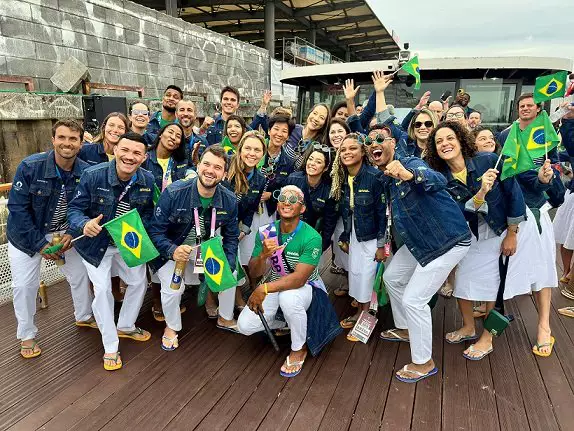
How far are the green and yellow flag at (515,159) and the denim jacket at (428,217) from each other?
0.47m

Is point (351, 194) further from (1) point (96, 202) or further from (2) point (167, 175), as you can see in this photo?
(1) point (96, 202)

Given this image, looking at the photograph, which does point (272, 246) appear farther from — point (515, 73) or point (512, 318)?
point (515, 73)

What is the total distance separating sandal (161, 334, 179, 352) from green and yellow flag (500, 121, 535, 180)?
2.95 meters

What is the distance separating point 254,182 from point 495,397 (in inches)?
103

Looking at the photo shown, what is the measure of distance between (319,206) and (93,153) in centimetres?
230

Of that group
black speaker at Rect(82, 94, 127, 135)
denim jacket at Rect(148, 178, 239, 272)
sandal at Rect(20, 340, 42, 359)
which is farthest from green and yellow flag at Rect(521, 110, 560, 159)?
black speaker at Rect(82, 94, 127, 135)

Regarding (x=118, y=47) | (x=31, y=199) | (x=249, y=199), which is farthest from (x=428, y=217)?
(x=118, y=47)

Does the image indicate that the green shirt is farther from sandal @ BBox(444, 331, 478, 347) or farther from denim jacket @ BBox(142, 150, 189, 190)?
denim jacket @ BBox(142, 150, 189, 190)

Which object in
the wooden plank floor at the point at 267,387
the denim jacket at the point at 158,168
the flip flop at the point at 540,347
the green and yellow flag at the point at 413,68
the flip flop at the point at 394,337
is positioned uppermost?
the green and yellow flag at the point at 413,68

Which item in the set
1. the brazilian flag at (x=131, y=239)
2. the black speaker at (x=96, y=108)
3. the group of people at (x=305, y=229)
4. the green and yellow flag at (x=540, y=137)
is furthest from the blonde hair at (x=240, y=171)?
the black speaker at (x=96, y=108)

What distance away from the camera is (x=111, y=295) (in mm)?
3219

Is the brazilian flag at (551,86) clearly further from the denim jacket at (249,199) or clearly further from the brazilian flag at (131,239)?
the brazilian flag at (131,239)

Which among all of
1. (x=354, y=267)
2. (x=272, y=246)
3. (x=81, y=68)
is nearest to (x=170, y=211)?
(x=272, y=246)

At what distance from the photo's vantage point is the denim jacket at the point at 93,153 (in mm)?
3965
